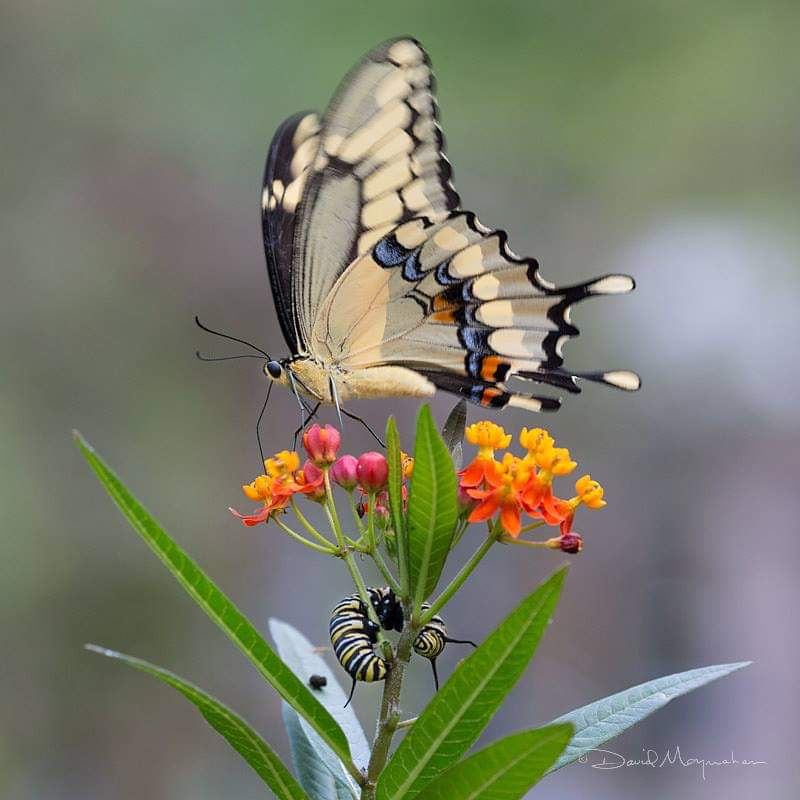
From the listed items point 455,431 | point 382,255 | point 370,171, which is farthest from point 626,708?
point 370,171

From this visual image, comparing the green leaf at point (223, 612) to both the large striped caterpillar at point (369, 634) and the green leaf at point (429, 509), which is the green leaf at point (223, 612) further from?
the green leaf at point (429, 509)

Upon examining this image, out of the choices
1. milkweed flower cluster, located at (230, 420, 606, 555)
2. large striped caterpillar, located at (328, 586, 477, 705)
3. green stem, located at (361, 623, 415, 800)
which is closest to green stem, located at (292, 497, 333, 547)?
milkweed flower cluster, located at (230, 420, 606, 555)

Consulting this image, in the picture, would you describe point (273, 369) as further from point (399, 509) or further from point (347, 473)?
point (399, 509)

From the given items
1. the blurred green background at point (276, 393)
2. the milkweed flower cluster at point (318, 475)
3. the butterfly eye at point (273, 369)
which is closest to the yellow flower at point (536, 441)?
the milkweed flower cluster at point (318, 475)

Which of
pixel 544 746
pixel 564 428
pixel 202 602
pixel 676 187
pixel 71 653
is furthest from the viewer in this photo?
pixel 676 187

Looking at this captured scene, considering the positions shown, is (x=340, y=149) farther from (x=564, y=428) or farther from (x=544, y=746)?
(x=564, y=428)

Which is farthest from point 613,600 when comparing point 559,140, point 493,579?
point 559,140
